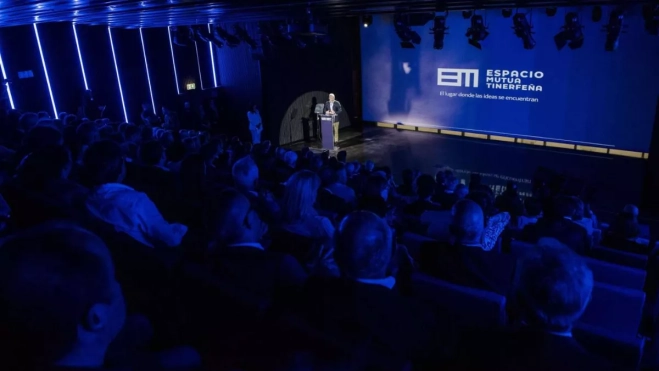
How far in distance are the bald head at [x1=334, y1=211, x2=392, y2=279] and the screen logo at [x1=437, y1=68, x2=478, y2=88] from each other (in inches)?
408

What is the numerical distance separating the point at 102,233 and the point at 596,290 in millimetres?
2666

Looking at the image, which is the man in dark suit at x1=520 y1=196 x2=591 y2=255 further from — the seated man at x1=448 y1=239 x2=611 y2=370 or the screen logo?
the screen logo

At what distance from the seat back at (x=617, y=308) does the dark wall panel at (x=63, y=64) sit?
10127 millimetres

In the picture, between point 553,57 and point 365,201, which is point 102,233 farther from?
point 553,57

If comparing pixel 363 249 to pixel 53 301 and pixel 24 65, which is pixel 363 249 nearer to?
pixel 53 301

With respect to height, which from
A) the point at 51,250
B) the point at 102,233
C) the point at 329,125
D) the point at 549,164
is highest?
the point at 51,250

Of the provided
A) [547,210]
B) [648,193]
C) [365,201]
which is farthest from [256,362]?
[648,193]

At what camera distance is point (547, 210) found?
11.4ft

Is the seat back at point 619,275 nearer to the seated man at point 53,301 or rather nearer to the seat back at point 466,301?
the seat back at point 466,301

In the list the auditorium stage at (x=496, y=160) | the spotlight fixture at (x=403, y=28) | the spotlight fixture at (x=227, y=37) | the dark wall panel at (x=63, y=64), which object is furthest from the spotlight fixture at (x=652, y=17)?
the dark wall panel at (x=63, y=64)

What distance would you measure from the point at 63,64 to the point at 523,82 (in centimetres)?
1016

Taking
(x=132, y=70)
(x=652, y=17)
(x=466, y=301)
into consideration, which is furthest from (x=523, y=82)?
(x=466, y=301)

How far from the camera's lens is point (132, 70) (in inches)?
417

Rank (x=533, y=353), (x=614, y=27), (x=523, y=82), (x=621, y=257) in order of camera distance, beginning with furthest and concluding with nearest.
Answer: (x=523, y=82) < (x=614, y=27) < (x=621, y=257) < (x=533, y=353)
